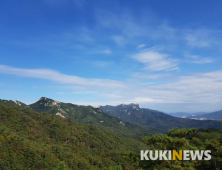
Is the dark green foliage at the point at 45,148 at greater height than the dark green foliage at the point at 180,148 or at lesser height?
lesser

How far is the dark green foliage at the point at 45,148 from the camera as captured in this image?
10006cm

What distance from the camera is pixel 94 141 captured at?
19825 cm

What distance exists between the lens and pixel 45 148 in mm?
126750

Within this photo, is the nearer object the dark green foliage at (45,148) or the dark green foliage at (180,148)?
the dark green foliage at (180,148)

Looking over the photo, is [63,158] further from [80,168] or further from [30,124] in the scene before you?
[30,124]

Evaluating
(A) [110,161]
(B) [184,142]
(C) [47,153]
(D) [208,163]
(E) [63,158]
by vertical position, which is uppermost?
(B) [184,142]

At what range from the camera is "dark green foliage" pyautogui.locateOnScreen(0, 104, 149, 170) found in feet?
328

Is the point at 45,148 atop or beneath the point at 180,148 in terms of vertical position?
beneath

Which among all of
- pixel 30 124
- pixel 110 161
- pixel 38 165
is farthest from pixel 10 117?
pixel 110 161

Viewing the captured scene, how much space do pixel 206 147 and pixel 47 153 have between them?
12314 centimetres

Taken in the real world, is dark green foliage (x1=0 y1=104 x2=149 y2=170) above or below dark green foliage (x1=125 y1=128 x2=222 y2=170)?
below

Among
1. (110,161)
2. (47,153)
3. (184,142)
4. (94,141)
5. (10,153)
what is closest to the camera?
(184,142)

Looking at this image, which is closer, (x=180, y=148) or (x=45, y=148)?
(x=180, y=148)

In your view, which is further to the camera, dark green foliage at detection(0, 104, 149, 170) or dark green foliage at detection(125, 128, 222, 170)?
dark green foliage at detection(0, 104, 149, 170)
